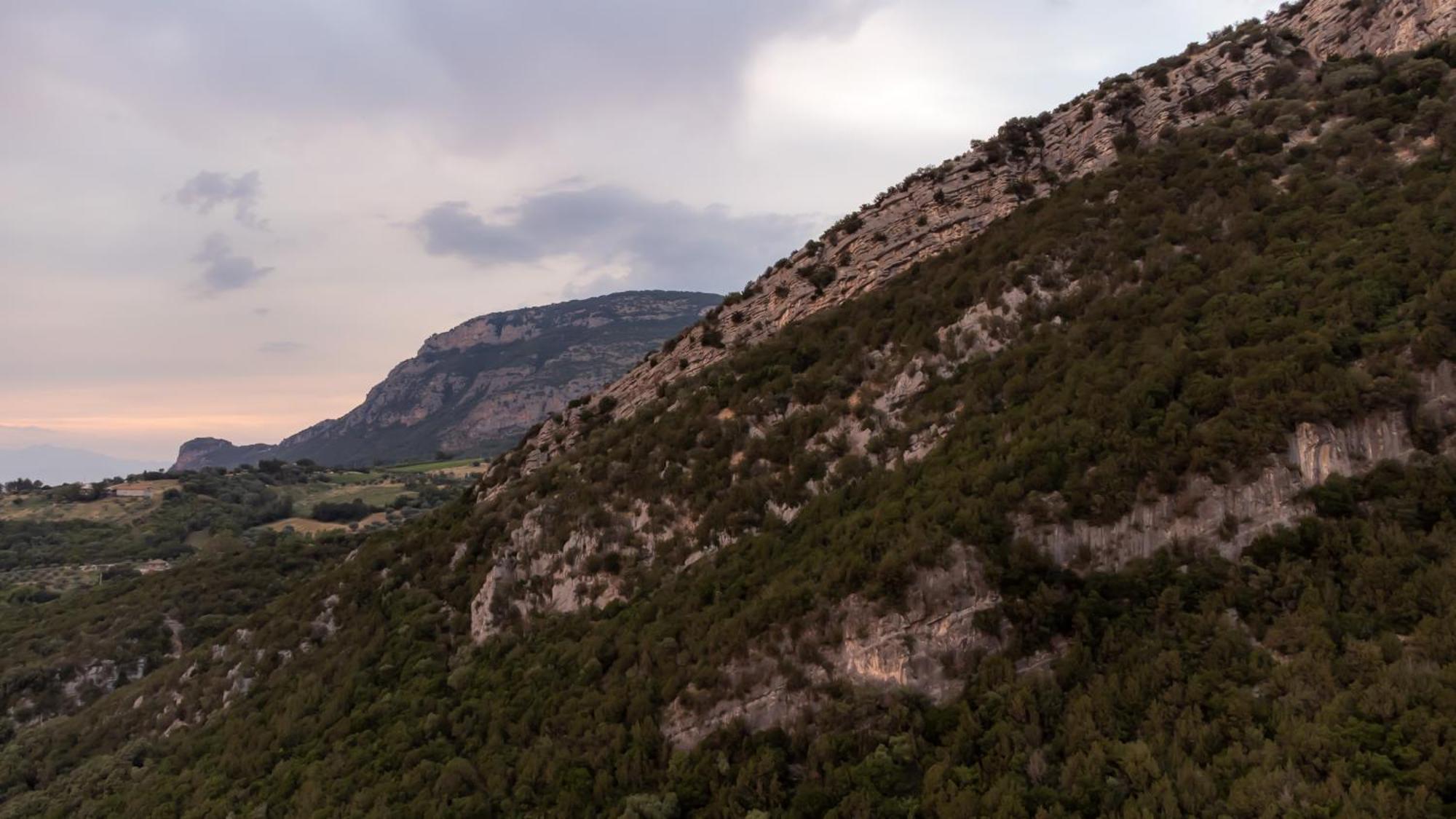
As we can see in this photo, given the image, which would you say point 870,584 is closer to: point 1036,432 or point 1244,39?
point 1036,432

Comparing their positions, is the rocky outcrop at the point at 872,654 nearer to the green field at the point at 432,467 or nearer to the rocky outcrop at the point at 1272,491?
the rocky outcrop at the point at 1272,491

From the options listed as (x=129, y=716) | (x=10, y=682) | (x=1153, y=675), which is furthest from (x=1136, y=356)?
(x=10, y=682)

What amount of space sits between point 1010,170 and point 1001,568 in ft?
110

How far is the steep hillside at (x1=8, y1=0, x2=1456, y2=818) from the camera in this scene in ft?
41.1

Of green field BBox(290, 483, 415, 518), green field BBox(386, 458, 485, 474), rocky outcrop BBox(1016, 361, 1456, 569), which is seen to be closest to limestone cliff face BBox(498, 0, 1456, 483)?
rocky outcrop BBox(1016, 361, 1456, 569)

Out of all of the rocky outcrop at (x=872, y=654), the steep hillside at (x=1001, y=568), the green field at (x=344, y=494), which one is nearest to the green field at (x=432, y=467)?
the green field at (x=344, y=494)

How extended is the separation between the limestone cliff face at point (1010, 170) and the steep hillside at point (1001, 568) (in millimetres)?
731

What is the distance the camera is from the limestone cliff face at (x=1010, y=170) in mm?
35500

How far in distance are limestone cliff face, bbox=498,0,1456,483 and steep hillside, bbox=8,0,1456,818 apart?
28.8 inches

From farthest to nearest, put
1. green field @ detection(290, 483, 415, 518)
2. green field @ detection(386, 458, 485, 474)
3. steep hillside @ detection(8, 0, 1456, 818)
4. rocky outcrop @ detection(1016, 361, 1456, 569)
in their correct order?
green field @ detection(386, 458, 485, 474), green field @ detection(290, 483, 415, 518), rocky outcrop @ detection(1016, 361, 1456, 569), steep hillside @ detection(8, 0, 1456, 818)

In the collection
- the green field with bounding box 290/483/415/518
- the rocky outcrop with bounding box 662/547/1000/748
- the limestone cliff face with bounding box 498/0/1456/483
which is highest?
the limestone cliff face with bounding box 498/0/1456/483

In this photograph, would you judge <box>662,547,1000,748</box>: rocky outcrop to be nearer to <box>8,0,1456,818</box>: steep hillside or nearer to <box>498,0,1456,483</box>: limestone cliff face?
<box>8,0,1456,818</box>: steep hillside

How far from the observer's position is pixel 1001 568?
15992 millimetres

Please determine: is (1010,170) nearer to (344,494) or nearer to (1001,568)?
(1001,568)
